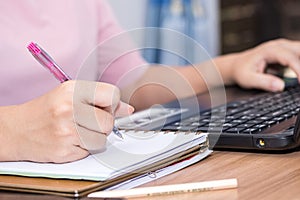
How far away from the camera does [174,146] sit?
895 millimetres

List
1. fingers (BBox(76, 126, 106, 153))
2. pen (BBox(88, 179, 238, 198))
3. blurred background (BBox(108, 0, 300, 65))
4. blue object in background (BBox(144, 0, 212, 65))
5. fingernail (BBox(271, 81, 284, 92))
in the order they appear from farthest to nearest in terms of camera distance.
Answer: blurred background (BBox(108, 0, 300, 65)) < blue object in background (BBox(144, 0, 212, 65)) < fingernail (BBox(271, 81, 284, 92)) < fingers (BBox(76, 126, 106, 153)) < pen (BBox(88, 179, 238, 198))

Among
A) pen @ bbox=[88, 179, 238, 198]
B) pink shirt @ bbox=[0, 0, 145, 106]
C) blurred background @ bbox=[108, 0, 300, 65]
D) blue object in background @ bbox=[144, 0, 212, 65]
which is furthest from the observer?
blurred background @ bbox=[108, 0, 300, 65]

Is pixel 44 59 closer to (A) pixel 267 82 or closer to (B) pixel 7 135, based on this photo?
(B) pixel 7 135

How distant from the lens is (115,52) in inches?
61.9

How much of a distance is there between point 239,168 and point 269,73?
658 millimetres

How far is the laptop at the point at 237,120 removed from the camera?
3.13 ft

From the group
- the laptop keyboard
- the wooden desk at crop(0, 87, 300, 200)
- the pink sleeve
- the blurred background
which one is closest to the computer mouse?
the laptop keyboard

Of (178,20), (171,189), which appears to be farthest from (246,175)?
(178,20)

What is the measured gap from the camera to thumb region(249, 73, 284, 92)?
1.42 meters

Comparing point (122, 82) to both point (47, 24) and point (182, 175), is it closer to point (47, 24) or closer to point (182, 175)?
point (47, 24)

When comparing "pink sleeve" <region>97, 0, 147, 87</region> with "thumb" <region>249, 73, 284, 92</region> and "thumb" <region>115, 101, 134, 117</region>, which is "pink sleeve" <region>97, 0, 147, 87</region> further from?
"thumb" <region>115, 101, 134, 117</region>

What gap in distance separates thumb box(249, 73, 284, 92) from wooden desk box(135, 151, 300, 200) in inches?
18.7

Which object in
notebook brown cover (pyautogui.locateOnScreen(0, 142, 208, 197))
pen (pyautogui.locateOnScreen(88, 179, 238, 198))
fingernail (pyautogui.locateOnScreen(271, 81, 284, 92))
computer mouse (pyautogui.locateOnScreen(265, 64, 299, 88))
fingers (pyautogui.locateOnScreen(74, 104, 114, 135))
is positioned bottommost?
pen (pyautogui.locateOnScreen(88, 179, 238, 198))

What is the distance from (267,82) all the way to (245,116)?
337 millimetres
